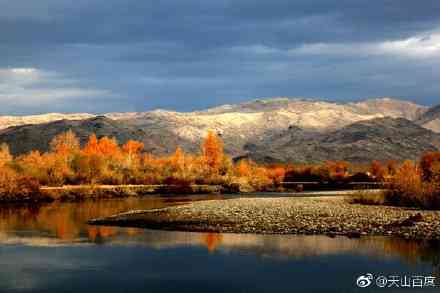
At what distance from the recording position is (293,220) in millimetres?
41094

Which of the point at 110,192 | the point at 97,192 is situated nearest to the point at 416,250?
the point at 97,192

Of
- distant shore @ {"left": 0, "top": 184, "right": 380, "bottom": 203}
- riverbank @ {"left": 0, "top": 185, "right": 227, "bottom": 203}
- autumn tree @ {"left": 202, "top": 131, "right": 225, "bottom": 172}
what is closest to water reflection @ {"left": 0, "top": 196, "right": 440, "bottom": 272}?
riverbank @ {"left": 0, "top": 185, "right": 227, "bottom": 203}

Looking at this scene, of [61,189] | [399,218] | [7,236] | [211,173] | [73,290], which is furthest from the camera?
[211,173]

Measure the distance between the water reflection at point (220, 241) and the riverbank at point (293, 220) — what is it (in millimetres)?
2041

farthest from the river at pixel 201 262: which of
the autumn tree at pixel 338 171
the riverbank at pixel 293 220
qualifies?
the autumn tree at pixel 338 171

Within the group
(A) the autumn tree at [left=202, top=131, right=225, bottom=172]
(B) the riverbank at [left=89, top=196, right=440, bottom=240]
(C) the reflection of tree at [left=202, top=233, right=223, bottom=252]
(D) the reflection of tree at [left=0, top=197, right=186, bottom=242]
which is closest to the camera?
(C) the reflection of tree at [left=202, top=233, right=223, bottom=252]

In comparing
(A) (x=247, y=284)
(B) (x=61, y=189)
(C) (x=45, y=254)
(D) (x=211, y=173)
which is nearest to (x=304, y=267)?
(A) (x=247, y=284)

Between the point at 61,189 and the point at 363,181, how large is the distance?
217 feet

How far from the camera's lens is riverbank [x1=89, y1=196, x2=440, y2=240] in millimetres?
35969

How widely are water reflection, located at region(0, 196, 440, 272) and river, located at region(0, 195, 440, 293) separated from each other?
0.05m

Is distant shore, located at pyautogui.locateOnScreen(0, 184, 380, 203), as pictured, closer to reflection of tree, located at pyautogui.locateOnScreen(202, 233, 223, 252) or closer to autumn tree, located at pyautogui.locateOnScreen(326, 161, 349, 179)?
autumn tree, located at pyautogui.locateOnScreen(326, 161, 349, 179)

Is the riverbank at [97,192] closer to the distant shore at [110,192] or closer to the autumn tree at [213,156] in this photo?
the distant shore at [110,192]

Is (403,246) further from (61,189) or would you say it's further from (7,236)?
(61,189)

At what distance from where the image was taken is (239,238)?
3481cm
